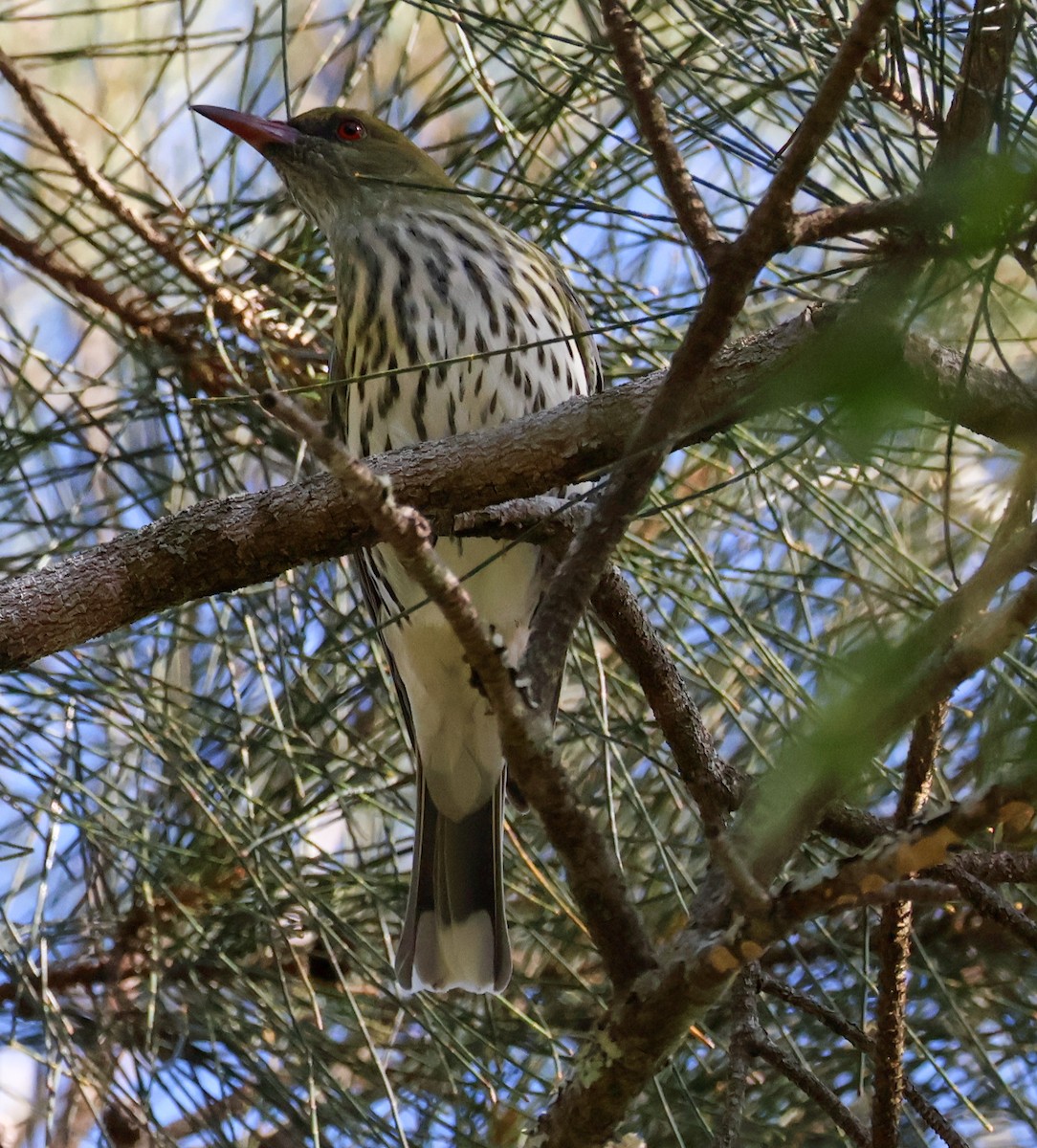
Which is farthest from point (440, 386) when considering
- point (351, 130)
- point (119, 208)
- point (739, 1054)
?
point (739, 1054)

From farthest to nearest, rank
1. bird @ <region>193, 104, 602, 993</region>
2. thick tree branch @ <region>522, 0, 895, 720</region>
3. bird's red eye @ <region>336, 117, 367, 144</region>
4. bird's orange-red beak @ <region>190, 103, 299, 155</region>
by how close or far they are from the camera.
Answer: bird's red eye @ <region>336, 117, 367, 144</region>, bird's orange-red beak @ <region>190, 103, 299, 155</region>, bird @ <region>193, 104, 602, 993</region>, thick tree branch @ <region>522, 0, 895, 720</region>

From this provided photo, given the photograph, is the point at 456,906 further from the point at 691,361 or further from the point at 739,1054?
the point at 691,361

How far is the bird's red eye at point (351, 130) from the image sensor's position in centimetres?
304

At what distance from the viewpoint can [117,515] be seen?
285 centimetres

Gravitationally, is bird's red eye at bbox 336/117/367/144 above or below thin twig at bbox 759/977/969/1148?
above

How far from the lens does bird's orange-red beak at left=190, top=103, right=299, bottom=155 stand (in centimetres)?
278

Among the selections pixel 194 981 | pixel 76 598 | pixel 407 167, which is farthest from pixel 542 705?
pixel 407 167

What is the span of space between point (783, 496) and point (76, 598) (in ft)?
5.07

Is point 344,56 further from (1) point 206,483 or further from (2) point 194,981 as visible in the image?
(2) point 194,981

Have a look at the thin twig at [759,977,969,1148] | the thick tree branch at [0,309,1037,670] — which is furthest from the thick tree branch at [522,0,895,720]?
the thin twig at [759,977,969,1148]

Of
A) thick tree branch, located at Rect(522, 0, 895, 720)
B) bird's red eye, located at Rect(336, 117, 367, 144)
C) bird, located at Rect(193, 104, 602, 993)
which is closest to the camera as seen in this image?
thick tree branch, located at Rect(522, 0, 895, 720)

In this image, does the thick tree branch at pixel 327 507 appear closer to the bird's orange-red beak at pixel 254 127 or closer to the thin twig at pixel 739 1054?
the thin twig at pixel 739 1054

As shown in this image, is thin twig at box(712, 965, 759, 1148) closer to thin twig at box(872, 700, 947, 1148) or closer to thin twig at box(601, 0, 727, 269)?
thin twig at box(872, 700, 947, 1148)

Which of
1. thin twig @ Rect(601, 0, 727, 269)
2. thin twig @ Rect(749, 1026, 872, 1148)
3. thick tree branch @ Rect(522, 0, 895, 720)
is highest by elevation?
thin twig @ Rect(601, 0, 727, 269)
